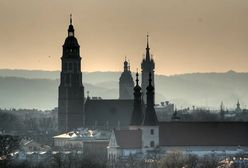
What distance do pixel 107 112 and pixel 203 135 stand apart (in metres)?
30.8

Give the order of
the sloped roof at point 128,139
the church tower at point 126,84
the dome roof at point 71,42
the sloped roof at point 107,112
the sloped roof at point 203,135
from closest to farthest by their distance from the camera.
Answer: the sloped roof at point 128,139 → the sloped roof at point 203,135 → the dome roof at point 71,42 → the sloped roof at point 107,112 → the church tower at point 126,84

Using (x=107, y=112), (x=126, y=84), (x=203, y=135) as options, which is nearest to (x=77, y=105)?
(x=107, y=112)

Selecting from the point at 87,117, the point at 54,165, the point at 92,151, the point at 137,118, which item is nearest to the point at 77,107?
the point at 87,117

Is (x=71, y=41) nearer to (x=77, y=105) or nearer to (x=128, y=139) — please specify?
(x=77, y=105)

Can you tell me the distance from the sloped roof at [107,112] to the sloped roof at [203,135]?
28.7 m

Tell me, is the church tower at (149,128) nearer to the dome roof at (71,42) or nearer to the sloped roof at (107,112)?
the sloped roof at (107,112)

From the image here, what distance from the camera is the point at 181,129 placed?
3935 inches

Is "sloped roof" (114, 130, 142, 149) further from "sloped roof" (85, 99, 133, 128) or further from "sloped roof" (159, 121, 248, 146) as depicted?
"sloped roof" (85, 99, 133, 128)

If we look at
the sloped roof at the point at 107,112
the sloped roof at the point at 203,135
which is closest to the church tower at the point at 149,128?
the sloped roof at the point at 203,135

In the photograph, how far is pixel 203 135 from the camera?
100688 millimetres

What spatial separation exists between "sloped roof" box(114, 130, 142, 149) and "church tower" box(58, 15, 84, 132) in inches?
1089

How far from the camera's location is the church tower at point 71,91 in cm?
12731

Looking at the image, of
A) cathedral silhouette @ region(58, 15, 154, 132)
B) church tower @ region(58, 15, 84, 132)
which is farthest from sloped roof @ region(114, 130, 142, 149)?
church tower @ region(58, 15, 84, 132)

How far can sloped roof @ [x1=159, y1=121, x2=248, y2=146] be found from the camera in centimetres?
9994
